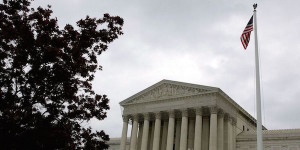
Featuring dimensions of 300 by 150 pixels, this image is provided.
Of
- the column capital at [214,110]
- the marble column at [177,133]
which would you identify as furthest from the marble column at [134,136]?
the column capital at [214,110]

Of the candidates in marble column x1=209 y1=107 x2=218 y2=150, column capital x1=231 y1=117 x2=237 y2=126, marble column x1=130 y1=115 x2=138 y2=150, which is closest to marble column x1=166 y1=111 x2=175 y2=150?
marble column x1=209 y1=107 x2=218 y2=150

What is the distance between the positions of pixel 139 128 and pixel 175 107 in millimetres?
12115

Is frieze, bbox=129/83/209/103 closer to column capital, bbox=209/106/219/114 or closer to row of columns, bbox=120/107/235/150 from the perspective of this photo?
row of columns, bbox=120/107/235/150

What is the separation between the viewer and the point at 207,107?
157 ft

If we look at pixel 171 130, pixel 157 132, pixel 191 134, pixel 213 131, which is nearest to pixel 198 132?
pixel 213 131

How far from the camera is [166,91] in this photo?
176ft

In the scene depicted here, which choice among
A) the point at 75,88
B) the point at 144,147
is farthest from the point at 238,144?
the point at 75,88

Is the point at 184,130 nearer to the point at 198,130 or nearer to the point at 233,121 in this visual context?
the point at 198,130

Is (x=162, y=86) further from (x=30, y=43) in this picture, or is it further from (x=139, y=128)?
(x=30, y=43)

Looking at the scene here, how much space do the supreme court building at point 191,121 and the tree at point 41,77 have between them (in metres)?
35.1

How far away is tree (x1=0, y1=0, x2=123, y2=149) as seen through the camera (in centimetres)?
1229

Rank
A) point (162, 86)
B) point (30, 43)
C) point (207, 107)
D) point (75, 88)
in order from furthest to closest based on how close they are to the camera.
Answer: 1. point (162, 86)
2. point (207, 107)
3. point (75, 88)
4. point (30, 43)

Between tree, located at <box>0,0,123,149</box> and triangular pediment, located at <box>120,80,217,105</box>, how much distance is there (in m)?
36.1

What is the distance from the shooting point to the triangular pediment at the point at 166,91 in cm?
5012
